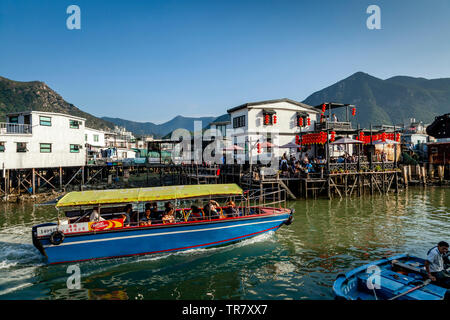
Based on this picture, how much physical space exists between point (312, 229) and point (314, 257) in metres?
4.59

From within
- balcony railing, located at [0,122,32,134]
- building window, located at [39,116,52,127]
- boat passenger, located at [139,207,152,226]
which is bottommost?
boat passenger, located at [139,207,152,226]

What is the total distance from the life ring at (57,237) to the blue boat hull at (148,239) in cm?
17

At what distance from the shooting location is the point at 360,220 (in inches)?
707

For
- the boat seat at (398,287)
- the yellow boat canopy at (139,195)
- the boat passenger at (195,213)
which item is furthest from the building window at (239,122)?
the boat seat at (398,287)

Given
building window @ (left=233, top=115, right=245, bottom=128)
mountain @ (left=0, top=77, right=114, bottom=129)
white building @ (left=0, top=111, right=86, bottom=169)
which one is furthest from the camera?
mountain @ (left=0, top=77, right=114, bottom=129)

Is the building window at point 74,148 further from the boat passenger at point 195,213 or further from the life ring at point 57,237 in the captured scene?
the boat passenger at point 195,213

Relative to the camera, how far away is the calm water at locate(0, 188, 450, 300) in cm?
909

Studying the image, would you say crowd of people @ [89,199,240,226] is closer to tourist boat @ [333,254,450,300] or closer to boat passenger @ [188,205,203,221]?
boat passenger @ [188,205,203,221]

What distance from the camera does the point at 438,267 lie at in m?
7.68

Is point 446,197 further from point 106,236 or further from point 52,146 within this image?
point 52,146

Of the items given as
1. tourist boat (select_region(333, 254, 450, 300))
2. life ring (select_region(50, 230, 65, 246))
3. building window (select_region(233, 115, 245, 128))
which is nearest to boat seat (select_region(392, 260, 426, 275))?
tourist boat (select_region(333, 254, 450, 300))

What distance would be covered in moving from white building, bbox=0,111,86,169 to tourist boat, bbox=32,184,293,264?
20.4 m

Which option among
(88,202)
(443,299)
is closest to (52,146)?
(88,202)

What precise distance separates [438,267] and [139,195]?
37.1ft
